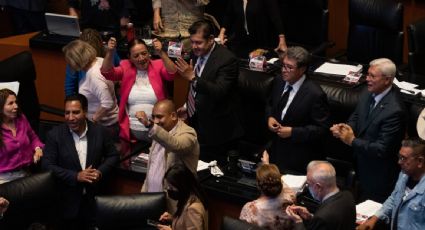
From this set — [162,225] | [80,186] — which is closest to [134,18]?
[80,186]

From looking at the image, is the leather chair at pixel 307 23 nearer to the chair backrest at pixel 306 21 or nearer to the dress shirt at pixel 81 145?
the chair backrest at pixel 306 21

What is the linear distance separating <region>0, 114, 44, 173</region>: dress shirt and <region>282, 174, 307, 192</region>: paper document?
1757 mm

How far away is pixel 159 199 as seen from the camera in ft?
14.6

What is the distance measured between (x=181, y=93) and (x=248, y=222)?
236 centimetres

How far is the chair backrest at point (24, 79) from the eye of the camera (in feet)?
18.2

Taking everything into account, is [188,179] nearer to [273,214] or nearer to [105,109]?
[273,214]

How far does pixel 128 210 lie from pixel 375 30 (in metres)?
2.78

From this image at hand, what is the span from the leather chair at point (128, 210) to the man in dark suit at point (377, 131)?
1214 millimetres

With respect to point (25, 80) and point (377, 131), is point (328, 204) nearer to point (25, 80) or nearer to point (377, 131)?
point (377, 131)

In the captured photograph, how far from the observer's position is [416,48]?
225 inches

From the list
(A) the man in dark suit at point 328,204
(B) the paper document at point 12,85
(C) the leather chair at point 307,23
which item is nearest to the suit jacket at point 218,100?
(A) the man in dark suit at point 328,204

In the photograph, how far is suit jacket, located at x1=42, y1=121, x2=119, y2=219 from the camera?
483 centimetres

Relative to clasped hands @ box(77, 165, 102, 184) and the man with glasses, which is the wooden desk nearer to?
clasped hands @ box(77, 165, 102, 184)

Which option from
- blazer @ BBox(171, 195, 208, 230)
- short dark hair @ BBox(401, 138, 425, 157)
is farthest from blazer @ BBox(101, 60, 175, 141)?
short dark hair @ BBox(401, 138, 425, 157)
